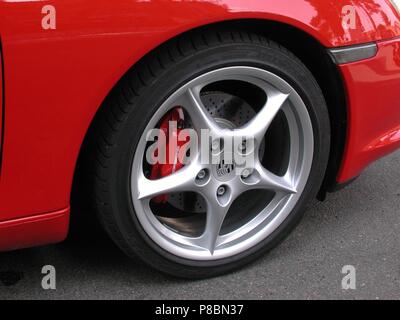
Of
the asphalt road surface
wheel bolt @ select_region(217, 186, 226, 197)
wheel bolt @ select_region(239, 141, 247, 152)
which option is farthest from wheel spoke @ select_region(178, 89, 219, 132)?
the asphalt road surface

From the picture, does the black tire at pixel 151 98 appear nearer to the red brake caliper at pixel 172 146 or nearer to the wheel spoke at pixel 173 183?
the wheel spoke at pixel 173 183

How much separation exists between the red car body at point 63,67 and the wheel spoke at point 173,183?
0.83 ft

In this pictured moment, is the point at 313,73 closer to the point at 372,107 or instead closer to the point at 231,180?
the point at 372,107

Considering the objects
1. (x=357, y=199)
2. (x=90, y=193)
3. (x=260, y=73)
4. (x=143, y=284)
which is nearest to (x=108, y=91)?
(x=90, y=193)

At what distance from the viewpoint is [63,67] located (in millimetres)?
1399

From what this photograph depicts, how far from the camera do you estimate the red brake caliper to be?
5.83ft

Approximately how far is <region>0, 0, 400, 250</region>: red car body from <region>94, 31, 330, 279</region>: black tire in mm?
70

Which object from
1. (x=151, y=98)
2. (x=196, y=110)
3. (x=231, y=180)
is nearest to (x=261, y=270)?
(x=231, y=180)

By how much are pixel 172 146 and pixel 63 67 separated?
0.51m

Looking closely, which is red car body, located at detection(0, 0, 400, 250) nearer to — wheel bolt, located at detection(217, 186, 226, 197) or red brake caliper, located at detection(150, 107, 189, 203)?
red brake caliper, located at detection(150, 107, 189, 203)

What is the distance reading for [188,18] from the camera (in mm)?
1511

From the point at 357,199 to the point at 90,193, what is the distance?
1.29 metres
